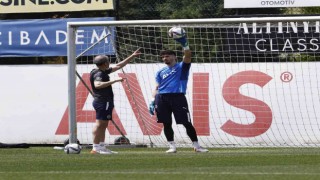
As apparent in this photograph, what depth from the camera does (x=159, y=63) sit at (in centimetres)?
2142

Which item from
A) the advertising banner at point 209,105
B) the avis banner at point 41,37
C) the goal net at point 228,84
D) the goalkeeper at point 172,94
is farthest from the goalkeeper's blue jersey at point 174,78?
the avis banner at point 41,37

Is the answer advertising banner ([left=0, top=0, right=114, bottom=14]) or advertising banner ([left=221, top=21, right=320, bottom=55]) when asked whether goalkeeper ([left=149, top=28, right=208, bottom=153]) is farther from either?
advertising banner ([left=0, top=0, right=114, bottom=14])

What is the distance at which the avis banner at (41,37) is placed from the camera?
72.3ft

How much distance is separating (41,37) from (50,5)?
0.71 metres

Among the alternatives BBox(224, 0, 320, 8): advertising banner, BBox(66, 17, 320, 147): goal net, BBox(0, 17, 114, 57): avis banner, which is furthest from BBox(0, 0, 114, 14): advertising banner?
BBox(224, 0, 320, 8): advertising banner

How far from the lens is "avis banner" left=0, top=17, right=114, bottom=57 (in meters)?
22.0

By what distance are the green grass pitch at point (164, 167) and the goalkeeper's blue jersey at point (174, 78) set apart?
2.16 metres

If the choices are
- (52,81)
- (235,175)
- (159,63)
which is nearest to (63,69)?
(52,81)

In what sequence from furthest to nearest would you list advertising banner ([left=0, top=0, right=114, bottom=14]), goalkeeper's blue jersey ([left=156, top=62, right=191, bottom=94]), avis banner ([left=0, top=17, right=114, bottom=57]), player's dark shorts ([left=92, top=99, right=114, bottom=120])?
avis banner ([left=0, top=17, right=114, bottom=57])
advertising banner ([left=0, top=0, right=114, bottom=14])
goalkeeper's blue jersey ([left=156, top=62, right=191, bottom=94])
player's dark shorts ([left=92, top=99, right=114, bottom=120])

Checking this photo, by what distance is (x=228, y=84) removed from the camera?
69.2 ft

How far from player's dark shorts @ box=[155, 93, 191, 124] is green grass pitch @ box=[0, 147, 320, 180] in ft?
5.92

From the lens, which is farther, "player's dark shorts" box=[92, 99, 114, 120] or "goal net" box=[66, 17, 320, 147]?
"goal net" box=[66, 17, 320, 147]

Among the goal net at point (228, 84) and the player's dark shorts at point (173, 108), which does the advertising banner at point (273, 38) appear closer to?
the goal net at point (228, 84)

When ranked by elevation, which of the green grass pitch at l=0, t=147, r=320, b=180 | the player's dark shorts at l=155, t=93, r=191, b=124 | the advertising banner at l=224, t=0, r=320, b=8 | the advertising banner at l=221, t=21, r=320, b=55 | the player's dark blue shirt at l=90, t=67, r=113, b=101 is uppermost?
the advertising banner at l=224, t=0, r=320, b=8
